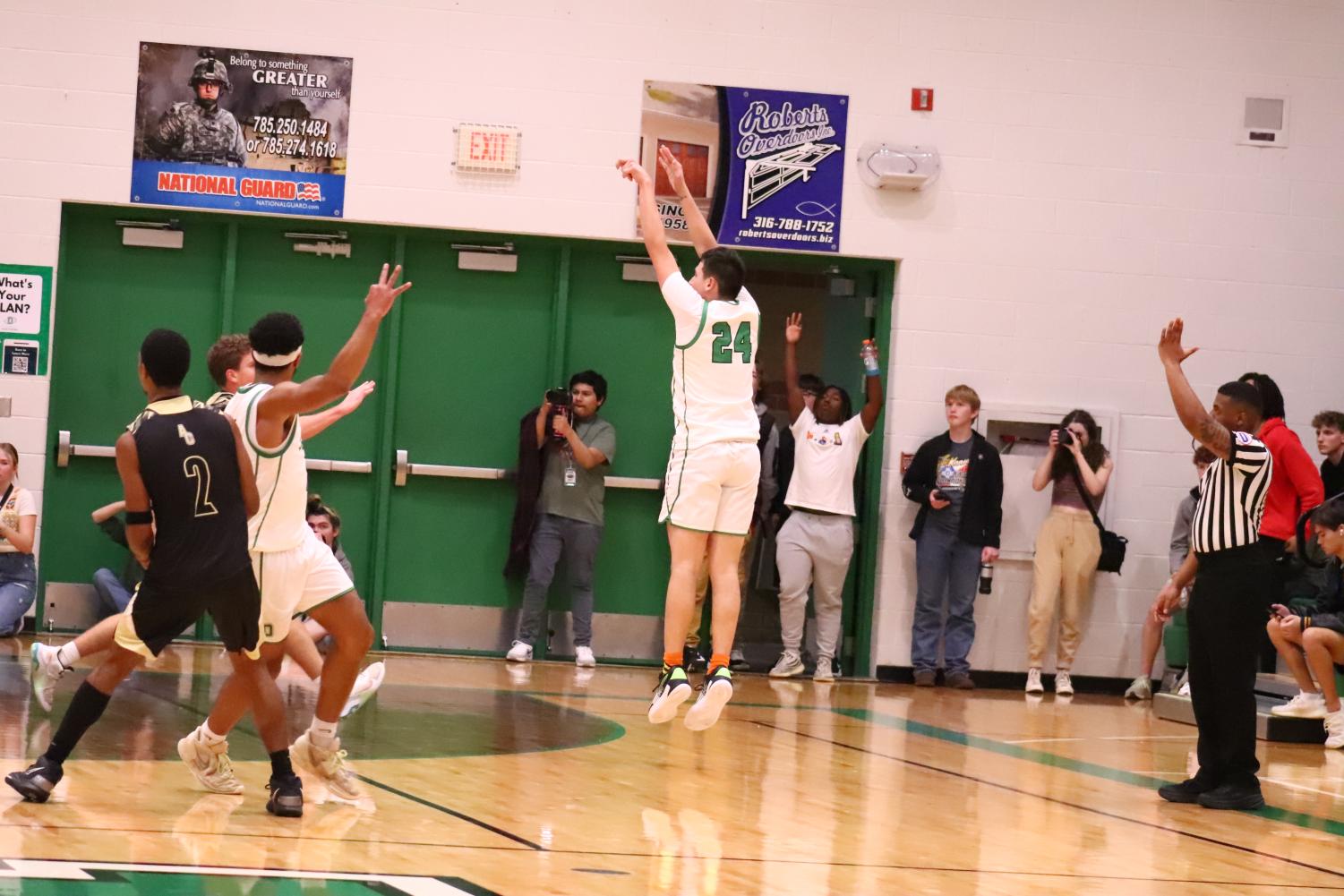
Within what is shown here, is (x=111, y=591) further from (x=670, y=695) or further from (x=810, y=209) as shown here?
(x=670, y=695)

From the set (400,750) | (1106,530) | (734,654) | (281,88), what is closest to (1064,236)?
(1106,530)

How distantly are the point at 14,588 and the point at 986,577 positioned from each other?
6.64 m

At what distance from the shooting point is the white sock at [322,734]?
5.70 m

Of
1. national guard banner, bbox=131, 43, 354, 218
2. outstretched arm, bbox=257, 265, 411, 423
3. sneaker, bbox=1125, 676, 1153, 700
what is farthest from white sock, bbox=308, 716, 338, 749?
sneaker, bbox=1125, 676, 1153, 700

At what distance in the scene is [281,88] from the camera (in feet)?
37.5

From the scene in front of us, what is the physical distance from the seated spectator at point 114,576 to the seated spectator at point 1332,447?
8.11 meters

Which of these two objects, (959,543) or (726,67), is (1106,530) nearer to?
(959,543)

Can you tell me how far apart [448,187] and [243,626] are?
6762 millimetres

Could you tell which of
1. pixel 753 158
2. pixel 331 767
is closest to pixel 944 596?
pixel 753 158

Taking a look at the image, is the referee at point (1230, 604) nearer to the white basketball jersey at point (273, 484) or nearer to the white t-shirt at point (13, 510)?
the white basketball jersey at point (273, 484)

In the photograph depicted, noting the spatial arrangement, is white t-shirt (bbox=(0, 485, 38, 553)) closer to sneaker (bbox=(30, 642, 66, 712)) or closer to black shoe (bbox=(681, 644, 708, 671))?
sneaker (bbox=(30, 642, 66, 712))

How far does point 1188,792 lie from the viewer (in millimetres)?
7000

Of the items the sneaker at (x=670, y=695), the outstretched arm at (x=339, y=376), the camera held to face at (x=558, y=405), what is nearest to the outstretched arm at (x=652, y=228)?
the sneaker at (x=670, y=695)

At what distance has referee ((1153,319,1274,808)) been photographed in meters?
6.84
